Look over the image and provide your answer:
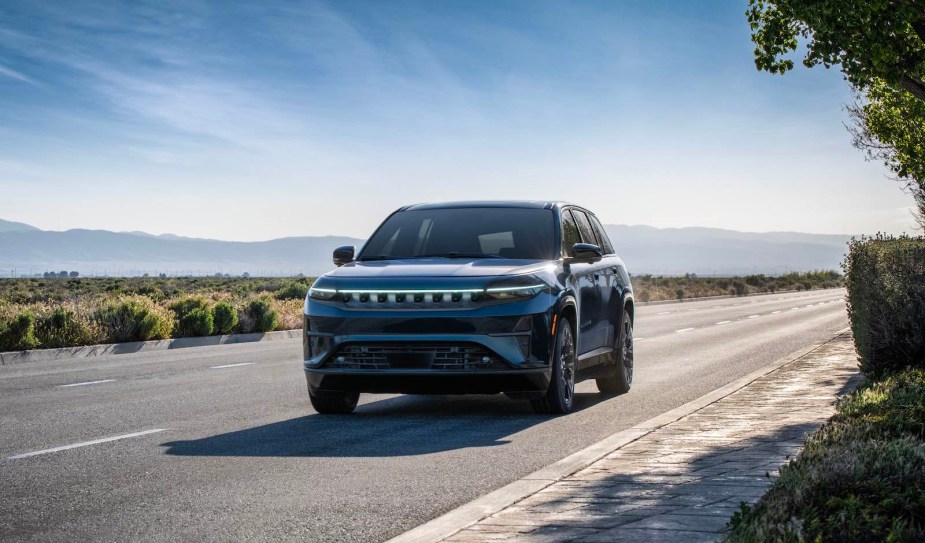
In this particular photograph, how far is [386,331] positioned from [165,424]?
7.61 feet

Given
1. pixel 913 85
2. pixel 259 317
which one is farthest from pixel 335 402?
pixel 259 317

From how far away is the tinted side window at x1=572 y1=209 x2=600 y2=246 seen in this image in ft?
40.9

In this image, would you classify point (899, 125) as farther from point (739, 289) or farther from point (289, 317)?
point (739, 289)

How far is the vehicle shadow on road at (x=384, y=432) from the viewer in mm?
8805

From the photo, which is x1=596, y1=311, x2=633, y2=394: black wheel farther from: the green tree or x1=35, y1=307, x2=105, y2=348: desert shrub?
x1=35, y1=307, x2=105, y2=348: desert shrub

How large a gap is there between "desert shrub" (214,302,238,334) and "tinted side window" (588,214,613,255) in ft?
50.4

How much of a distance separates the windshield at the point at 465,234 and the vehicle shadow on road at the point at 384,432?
1.53 meters

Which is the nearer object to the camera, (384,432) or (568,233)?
(384,432)

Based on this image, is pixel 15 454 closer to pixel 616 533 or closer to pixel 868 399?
pixel 616 533

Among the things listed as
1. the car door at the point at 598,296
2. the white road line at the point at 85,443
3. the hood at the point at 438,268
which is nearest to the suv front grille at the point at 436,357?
the hood at the point at 438,268

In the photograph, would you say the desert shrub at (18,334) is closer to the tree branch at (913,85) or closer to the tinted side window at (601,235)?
the tinted side window at (601,235)

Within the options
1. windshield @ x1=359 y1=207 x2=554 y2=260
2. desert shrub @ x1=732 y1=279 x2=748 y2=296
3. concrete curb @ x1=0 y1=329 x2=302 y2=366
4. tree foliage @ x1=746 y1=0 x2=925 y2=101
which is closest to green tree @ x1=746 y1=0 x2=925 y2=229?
tree foliage @ x1=746 y1=0 x2=925 y2=101

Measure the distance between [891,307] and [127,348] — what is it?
16218 millimetres

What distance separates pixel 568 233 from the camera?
1180cm
